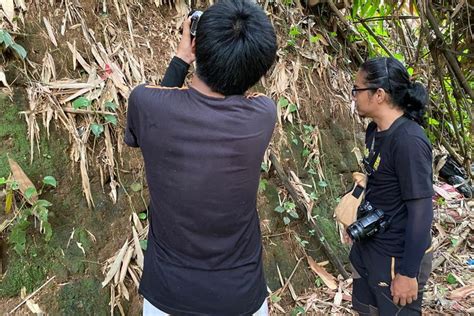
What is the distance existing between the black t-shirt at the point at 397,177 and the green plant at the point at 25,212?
170cm

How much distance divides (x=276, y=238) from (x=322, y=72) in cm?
184

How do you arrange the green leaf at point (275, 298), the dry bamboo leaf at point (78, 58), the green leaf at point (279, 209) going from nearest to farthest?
1. the dry bamboo leaf at point (78, 58)
2. the green leaf at point (275, 298)
3. the green leaf at point (279, 209)

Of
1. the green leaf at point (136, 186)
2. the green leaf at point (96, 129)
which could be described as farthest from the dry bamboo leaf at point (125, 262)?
the green leaf at point (96, 129)

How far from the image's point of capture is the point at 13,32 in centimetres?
254

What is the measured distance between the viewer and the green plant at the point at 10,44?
2375 millimetres

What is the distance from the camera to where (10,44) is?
2.41m

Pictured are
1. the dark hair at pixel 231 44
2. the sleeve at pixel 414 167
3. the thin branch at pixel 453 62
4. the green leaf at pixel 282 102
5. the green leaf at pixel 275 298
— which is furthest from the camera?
the thin branch at pixel 453 62

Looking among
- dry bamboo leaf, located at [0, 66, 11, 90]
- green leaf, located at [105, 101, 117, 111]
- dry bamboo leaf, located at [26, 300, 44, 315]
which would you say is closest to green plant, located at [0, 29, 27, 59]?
dry bamboo leaf, located at [0, 66, 11, 90]

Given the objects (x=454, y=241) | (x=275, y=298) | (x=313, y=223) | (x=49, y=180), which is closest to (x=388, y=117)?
(x=313, y=223)

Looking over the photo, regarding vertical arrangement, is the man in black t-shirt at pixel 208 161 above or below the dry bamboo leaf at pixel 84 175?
above

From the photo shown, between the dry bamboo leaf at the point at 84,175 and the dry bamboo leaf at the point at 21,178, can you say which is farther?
the dry bamboo leaf at the point at 84,175

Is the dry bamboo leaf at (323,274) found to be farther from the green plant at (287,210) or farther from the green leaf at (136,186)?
the green leaf at (136,186)

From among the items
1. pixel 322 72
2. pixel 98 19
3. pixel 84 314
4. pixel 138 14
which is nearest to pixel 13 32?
pixel 98 19

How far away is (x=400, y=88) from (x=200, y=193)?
1.28m
